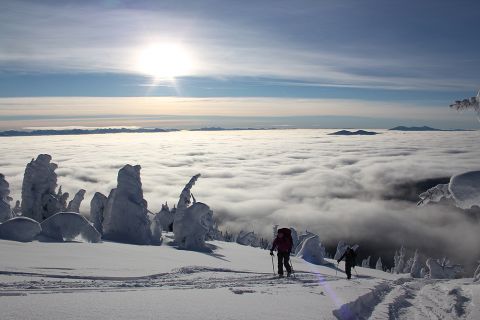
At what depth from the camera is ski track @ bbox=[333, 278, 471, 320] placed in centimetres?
997

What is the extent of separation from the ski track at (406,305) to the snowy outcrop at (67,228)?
16325 mm

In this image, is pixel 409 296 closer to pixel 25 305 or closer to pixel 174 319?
pixel 174 319

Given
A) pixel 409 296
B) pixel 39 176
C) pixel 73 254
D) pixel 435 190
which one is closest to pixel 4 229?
pixel 73 254

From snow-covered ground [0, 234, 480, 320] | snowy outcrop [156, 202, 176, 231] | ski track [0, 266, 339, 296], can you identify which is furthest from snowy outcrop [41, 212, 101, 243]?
snowy outcrop [156, 202, 176, 231]

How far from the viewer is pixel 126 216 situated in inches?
1212

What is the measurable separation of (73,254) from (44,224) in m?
7.02

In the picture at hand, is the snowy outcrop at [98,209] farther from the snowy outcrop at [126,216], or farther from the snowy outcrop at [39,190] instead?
the snowy outcrop at [126,216]

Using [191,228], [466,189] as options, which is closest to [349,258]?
[466,189]

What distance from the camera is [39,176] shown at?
41094 mm

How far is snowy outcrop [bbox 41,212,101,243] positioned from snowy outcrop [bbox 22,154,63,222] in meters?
20.7

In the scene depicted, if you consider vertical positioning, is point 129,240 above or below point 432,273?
above

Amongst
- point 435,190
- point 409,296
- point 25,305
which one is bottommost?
point 409,296

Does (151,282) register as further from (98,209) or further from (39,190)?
(39,190)

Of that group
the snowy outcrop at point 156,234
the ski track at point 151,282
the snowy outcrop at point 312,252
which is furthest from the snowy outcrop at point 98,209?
the ski track at point 151,282
